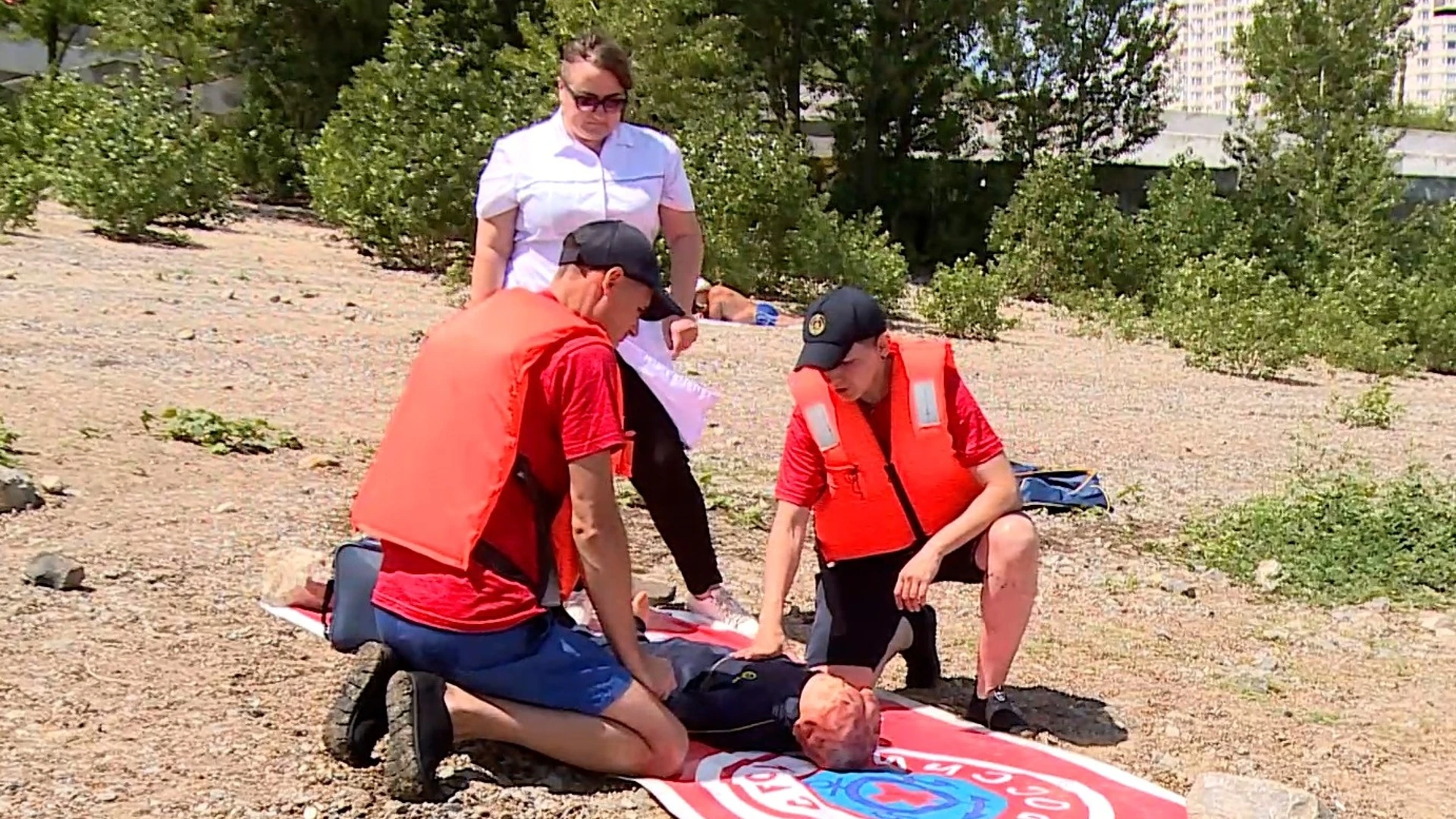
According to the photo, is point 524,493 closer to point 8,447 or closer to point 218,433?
point 8,447

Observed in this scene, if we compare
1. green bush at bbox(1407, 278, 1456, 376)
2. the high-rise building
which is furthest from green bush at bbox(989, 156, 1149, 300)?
the high-rise building

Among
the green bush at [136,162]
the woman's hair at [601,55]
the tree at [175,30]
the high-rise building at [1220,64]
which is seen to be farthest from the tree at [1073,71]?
the high-rise building at [1220,64]

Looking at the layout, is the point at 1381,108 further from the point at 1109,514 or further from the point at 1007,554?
the point at 1007,554

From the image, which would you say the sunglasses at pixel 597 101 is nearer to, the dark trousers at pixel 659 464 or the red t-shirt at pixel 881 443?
the dark trousers at pixel 659 464

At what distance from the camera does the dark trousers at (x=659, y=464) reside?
4980mm

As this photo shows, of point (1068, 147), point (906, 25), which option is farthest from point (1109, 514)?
point (1068, 147)

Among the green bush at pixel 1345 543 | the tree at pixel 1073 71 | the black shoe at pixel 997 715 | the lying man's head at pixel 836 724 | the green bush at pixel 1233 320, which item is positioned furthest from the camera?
the tree at pixel 1073 71

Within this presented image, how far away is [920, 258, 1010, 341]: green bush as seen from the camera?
614 inches

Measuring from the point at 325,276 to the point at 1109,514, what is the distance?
914 cm

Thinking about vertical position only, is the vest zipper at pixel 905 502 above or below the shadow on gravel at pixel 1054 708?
above

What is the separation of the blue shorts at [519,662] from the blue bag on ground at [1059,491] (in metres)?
4.16

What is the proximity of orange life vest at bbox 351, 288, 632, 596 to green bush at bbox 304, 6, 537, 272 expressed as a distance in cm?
1262

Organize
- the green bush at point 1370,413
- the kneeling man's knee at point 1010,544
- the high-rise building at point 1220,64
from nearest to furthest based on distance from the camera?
1. the kneeling man's knee at point 1010,544
2. the green bush at point 1370,413
3. the high-rise building at point 1220,64

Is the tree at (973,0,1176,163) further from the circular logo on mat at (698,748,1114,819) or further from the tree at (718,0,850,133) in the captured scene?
the circular logo on mat at (698,748,1114,819)
